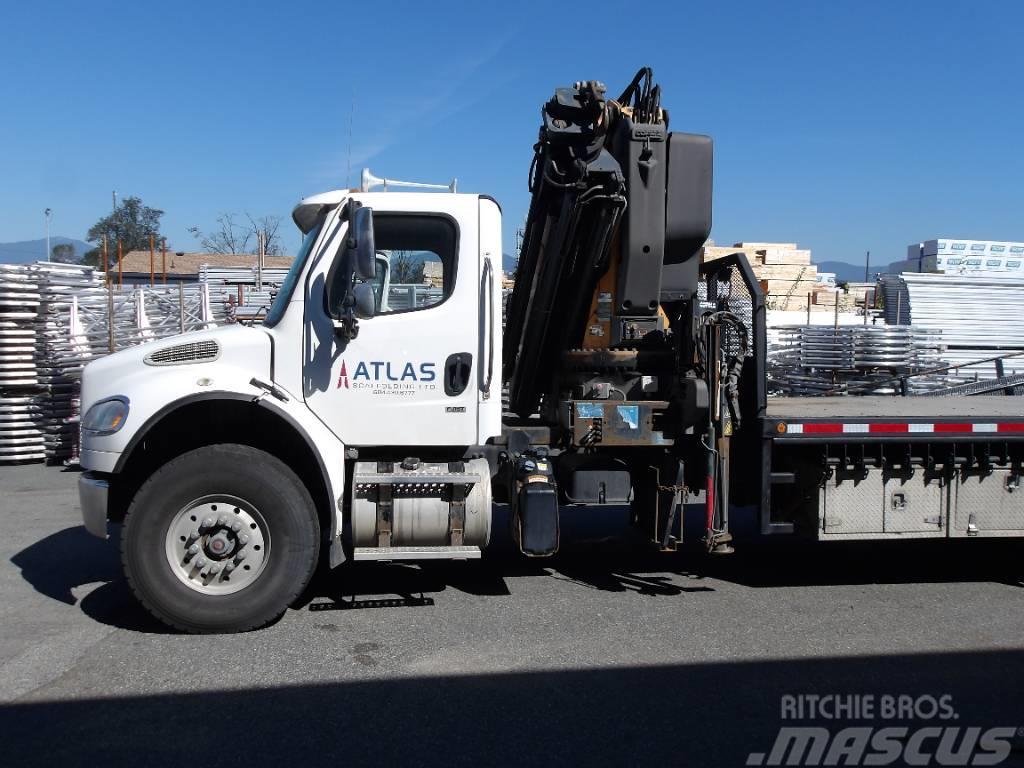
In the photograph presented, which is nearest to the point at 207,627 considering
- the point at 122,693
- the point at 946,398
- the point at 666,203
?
the point at 122,693

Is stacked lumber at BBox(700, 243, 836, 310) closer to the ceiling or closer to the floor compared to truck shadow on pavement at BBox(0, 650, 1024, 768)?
closer to the ceiling

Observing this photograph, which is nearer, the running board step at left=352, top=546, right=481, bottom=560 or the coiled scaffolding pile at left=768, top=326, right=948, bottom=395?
the running board step at left=352, top=546, right=481, bottom=560

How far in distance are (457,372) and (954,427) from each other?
347 cm

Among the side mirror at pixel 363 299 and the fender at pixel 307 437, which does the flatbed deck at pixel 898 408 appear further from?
the fender at pixel 307 437

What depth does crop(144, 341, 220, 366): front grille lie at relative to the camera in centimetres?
576

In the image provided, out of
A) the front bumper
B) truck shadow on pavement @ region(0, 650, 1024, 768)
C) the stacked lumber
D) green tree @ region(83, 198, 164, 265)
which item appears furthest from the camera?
green tree @ region(83, 198, 164, 265)

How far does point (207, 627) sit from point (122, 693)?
0.87 metres

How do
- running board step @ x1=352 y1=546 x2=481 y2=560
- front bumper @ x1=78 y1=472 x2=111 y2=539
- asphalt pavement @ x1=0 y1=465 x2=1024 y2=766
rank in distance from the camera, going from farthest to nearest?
running board step @ x1=352 y1=546 x2=481 y2=560
front bumper @ x1=78 y1=472 x2=111 y2=539
asphalt pavement @ x1=0 y1=465 x2=1024 y2=766

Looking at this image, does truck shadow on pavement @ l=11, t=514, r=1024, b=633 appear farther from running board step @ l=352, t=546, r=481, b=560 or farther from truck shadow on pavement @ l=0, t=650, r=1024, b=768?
truck shadow on pavement @ l=0, t=650, r=1024, b=768

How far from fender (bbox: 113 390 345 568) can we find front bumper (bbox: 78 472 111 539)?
14cm

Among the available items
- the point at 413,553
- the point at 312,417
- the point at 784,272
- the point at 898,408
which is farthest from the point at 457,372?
the point at 784,272

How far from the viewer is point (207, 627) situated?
553 centimetres

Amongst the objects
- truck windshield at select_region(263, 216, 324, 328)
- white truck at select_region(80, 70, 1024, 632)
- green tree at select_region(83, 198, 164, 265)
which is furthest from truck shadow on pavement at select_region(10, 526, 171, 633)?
green tree at select_region(83, 198, 164, 265)

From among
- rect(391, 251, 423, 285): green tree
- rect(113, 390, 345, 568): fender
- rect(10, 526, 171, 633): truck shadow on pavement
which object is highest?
rect(391, 251, 423, 285): green tree
